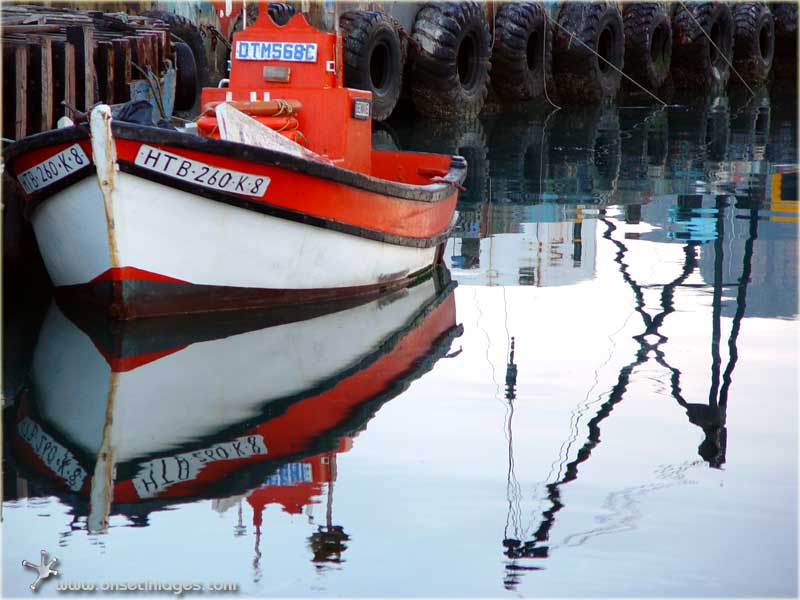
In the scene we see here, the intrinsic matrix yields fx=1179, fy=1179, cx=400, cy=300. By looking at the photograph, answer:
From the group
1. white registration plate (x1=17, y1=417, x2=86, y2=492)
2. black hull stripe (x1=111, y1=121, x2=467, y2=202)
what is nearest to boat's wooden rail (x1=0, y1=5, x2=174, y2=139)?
black hull stripe (x1=111, y1=121, x2=467, y2=202)

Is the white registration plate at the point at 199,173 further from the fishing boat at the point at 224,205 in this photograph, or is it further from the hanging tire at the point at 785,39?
the hanging tire at the point at 785,39

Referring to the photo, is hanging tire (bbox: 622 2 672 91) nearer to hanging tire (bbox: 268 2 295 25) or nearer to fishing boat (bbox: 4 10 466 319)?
hanging tire (bbox: 268 2 295 25)

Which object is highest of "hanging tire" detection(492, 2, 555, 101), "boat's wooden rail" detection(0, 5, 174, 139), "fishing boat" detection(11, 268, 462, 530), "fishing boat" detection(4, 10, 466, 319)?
"hanging tire" detection(492, 2, 555, 101)

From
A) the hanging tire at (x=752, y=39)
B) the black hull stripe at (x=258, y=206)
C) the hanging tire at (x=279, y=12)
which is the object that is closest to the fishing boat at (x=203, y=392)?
the black hull stripe at (x=258, y=206)

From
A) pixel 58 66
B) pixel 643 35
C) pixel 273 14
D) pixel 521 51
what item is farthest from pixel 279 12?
pixel 643 35

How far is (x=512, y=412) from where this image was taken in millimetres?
5766

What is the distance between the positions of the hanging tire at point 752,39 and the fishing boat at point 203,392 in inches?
1039

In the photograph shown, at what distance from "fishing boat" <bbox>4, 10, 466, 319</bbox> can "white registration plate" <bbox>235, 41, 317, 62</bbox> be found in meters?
0.01

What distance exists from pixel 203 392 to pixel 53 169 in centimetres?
206

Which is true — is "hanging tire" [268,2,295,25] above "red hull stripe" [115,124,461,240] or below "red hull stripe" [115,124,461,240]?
above

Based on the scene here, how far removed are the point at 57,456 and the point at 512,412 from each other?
7.02 feet

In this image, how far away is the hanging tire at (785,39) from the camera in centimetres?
3472

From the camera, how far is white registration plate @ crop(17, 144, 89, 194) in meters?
7.05

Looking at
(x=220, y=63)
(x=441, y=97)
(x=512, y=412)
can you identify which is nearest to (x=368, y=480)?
(x=512, y=412)
